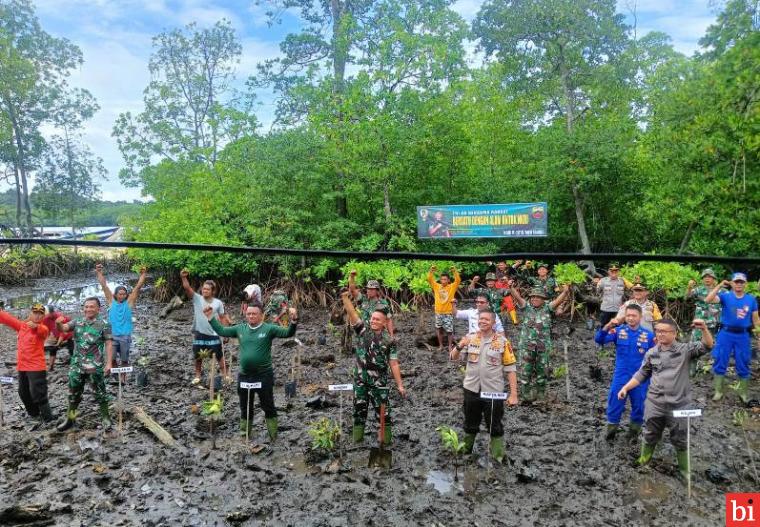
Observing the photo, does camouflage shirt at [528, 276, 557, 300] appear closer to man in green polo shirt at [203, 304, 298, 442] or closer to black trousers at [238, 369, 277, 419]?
man in green polo shirt at [203, 304, 298, 442]

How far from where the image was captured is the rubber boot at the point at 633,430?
611 cm

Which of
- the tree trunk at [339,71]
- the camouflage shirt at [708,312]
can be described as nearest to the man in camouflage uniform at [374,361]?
the camouflage shirt at [708,312]

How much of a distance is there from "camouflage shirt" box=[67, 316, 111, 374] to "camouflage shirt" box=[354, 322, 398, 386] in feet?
11.5

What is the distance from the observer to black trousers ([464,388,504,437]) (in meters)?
5.61

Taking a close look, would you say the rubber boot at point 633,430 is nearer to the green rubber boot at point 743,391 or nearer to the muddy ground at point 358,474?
the muddy ground at point 358,474

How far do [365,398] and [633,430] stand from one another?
11.0ft

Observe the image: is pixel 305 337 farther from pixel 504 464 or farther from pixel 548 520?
pixel 548 520

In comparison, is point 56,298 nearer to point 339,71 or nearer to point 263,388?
point 339,71

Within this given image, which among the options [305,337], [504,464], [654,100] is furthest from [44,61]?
[504,464]

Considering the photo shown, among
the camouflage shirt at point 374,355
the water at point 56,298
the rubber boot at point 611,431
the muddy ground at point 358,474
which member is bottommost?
the muddy ground at point 358,474

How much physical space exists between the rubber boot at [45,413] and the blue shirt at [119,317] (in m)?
1.66

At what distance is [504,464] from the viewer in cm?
569

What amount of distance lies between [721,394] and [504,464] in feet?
14.6

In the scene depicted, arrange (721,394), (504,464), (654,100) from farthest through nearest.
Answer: (654,100)
(721,394)
(504,464)
